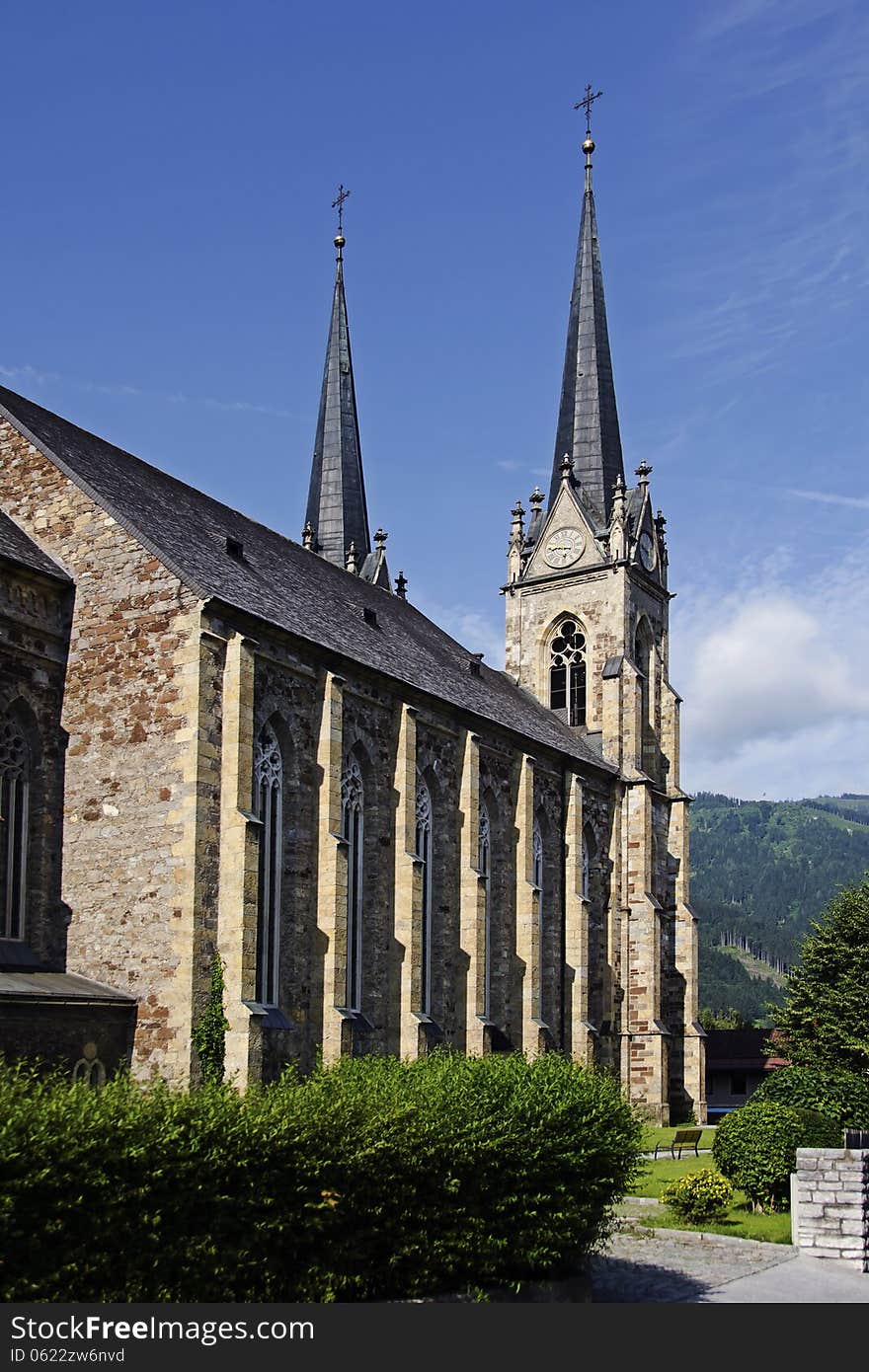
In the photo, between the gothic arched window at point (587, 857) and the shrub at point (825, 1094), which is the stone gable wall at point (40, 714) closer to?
the shrub at point (825, 1094)

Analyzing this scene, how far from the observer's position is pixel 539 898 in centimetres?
4281

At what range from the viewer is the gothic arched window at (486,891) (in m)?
38.8

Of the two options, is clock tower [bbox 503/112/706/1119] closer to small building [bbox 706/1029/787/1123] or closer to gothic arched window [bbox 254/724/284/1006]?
gothic arched window [bbox 254/724/284/1006]

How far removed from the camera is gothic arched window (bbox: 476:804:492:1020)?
38.8 meters

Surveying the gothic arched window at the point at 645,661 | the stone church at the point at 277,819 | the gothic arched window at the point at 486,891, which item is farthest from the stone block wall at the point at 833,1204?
the gothic arched window at the point at 645,661

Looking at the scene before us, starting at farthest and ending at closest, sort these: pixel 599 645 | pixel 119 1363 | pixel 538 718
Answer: pixel 599 645
pixel 538 718
pixel 119 1363

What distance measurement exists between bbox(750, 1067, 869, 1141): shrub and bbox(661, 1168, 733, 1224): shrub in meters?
3.61

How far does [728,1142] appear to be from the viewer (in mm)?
26969

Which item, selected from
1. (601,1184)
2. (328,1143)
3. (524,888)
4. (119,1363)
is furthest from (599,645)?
(119,1363)

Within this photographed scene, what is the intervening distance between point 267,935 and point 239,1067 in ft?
14.2

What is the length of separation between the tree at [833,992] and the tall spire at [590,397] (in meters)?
18.3

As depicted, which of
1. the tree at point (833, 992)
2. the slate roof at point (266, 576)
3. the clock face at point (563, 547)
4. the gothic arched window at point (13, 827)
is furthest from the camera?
the clock face at point (563, 547)

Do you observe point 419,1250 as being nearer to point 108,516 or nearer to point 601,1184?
point 601,1184

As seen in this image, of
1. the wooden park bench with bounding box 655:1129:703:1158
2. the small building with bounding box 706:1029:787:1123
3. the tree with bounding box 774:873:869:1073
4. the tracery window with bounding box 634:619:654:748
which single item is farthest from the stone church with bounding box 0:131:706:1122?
the small building with bounding box 706:1029:787:1123
